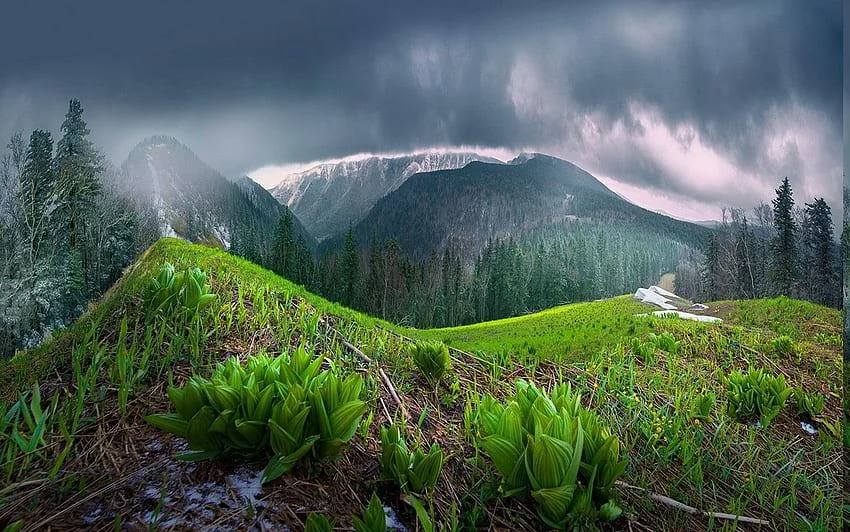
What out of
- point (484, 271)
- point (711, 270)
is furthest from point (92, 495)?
point (711, 270)

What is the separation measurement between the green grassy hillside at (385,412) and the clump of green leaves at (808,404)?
37 millimetres

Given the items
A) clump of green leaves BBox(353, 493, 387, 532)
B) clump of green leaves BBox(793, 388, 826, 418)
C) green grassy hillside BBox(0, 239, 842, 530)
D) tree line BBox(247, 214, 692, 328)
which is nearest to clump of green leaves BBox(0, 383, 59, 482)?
green grassy hillside BBox(0, 239, 842, 530)

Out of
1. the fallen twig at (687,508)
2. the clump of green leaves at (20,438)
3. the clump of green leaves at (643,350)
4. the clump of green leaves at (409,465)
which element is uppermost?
the clump of green leaves at (20,438)

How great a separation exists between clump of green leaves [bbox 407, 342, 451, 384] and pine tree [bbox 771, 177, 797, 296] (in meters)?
2.27

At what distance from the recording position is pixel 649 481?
1.54m

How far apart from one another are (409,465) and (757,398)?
5.36 feet

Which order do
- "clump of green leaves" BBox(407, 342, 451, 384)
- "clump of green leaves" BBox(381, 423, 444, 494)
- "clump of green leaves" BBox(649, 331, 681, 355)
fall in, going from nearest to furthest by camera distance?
"clump of green leaves" BBox(381, 423, 444, 494), "clump of green leaves" BBox(407, 342, 451, 384), "clump of green leaves" BBox(649, 331, 681, 355)

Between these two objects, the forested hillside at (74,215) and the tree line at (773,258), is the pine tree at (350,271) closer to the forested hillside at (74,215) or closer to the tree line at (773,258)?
the forested hillside at (74,215)

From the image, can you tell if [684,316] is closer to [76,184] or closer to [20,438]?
[20,438]

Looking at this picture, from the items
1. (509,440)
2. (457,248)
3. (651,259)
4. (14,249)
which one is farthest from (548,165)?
(14,249)

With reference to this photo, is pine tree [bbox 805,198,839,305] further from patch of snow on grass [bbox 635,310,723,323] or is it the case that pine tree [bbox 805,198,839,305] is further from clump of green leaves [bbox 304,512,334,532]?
clump of green leaves [bbox 304,512,334,532]

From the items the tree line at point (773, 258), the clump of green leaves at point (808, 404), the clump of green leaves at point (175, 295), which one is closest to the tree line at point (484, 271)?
the tree line at point (773, 258)

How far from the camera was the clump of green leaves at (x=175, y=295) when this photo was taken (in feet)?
5.68

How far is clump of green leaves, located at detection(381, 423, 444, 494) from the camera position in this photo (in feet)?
3.91
